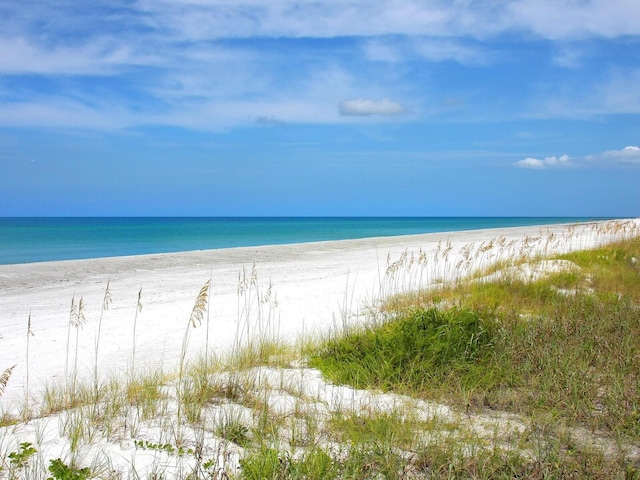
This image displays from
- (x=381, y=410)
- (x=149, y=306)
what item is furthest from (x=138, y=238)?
(x=381, y=410)

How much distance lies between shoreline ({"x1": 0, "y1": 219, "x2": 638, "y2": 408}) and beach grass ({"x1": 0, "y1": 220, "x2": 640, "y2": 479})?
1.28 m

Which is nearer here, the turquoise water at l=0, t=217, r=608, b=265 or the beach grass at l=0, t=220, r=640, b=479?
the beach grass at l=0, t=220, r=640, b=479

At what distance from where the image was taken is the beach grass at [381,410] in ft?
11.0

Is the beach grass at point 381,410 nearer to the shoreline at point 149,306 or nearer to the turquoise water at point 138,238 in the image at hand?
the shoreline at point 149,306

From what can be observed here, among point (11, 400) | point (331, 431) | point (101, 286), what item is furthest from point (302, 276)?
point (331, 431)

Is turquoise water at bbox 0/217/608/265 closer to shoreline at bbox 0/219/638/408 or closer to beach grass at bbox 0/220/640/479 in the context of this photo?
shoreline at bbox 0/219/638/408

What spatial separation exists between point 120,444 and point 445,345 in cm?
324

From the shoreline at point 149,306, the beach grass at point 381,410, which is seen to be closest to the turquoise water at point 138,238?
the shoreline at point 149,306

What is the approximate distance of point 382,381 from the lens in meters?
5.06

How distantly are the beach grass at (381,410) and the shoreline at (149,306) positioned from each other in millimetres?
1281

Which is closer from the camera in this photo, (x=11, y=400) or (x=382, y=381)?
(x=382, y=381)

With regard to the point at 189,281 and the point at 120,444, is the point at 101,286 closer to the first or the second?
the point at 189,281

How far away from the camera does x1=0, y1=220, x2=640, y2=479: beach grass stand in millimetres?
3361

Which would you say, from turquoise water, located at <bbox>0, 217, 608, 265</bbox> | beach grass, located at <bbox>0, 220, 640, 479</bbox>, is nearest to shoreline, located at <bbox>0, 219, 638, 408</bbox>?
beach grass, located at <bbox>0, 220, 640, 479</bbox>
